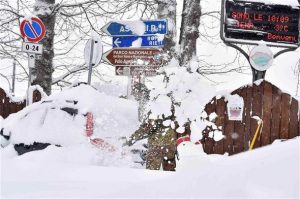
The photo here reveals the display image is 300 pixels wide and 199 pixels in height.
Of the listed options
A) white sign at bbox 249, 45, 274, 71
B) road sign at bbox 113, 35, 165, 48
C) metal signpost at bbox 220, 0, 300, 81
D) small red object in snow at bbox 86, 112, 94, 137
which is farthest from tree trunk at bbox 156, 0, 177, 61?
small red object in snow at bbox 86, 112, 94, 137

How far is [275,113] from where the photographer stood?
963 centimetres

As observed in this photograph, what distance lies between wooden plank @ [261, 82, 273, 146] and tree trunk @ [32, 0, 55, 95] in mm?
4658

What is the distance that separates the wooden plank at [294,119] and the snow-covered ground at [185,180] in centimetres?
582

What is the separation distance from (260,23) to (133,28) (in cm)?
269

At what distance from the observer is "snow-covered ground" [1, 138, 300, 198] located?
283 centimetres

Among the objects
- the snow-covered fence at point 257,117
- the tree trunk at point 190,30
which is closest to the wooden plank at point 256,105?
the snow-covered fence at point 257,117

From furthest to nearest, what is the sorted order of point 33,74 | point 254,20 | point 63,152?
point 33,74 < point 254,20 < point 63,152

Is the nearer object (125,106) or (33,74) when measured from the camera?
(125,106)

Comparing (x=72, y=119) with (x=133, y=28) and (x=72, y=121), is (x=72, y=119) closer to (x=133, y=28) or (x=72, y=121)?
(x=72, y=121)

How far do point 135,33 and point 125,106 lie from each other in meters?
1.64

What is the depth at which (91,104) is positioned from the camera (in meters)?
7.17

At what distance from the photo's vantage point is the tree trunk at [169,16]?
9.45 m

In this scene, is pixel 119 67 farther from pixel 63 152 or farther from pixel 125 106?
pixel 63 152

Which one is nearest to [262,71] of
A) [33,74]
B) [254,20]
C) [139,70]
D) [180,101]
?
[254,20]
